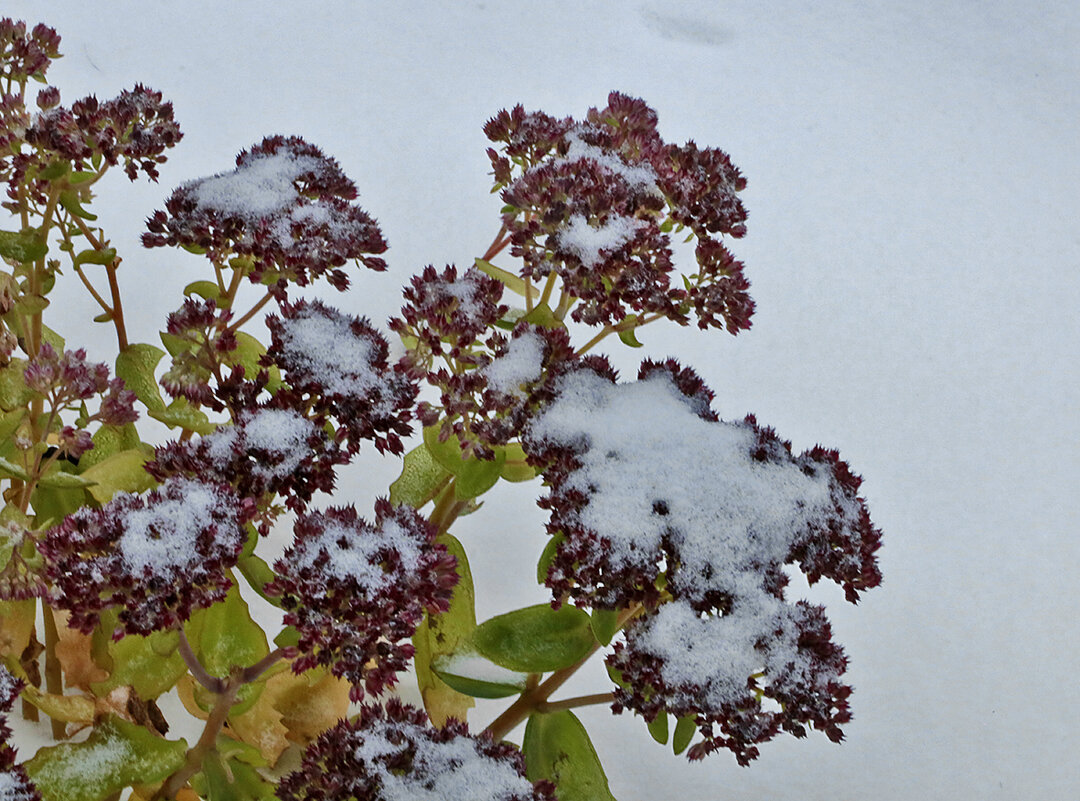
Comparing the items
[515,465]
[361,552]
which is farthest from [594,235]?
[361,552]

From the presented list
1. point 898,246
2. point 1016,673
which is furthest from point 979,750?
point 898,246

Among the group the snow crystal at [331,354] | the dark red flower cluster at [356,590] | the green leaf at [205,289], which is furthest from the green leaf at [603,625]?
the green leaf at [205,289]

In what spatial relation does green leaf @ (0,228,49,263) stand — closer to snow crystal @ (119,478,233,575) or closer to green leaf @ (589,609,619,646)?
snow crystal @ (119,478,233,575)

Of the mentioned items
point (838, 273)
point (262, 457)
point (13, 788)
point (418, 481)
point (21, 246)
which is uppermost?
point (838, 273)

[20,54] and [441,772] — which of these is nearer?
[441,772]

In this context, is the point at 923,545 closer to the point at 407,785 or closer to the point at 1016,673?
the point at 1016,673

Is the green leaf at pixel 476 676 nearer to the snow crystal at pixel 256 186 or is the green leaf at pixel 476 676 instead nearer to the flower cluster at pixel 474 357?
the flower cluster at pixel 474 357

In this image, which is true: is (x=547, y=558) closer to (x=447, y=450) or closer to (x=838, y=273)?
(x=447, y=450)
